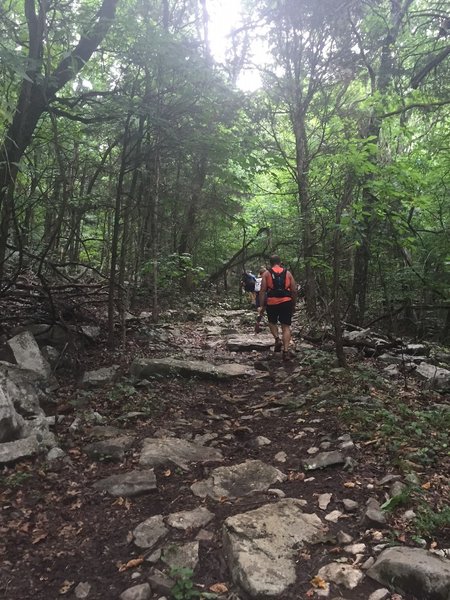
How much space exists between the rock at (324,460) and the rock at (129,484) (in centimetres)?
151

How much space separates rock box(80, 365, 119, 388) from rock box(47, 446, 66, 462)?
1932 millimetres

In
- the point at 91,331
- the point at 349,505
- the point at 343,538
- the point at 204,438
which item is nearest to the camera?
the point at 343,538

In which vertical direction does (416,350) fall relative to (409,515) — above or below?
above

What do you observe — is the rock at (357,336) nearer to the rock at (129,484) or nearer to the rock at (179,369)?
the rock at (179,369)

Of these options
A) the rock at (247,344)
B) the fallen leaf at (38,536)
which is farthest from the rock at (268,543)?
the rock at (247,344)

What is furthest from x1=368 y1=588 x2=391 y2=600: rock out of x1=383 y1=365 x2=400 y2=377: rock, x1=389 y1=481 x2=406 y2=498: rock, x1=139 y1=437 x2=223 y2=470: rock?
x1=383 y1=365 x2=400 y2=377: rock

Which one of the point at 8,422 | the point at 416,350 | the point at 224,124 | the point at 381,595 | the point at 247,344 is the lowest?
the point at 381,595

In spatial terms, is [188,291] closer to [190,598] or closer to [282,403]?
[282,403]

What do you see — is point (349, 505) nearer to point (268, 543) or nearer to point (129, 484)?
point (268, 543)

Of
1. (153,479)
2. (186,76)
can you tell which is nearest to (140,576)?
(153,479)

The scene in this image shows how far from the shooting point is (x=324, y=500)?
12.2 ft

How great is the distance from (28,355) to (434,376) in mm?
6128

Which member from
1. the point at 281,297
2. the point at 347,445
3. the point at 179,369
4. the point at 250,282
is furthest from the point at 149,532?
the point at 250,282

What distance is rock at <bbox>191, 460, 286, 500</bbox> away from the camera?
4.04 meters
